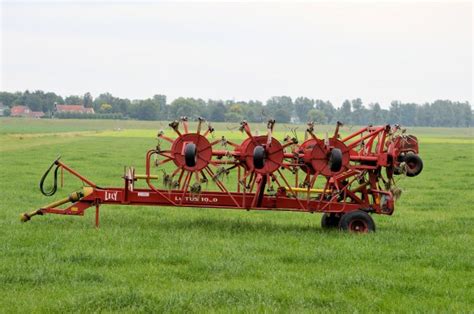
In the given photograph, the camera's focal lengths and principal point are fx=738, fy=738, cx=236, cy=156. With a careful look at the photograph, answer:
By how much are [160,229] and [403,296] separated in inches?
241

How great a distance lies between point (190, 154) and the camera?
44.3 feet

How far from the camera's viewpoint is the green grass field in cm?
905

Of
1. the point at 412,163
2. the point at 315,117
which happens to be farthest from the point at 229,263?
the point at 315,117

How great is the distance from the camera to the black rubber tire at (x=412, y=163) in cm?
1481

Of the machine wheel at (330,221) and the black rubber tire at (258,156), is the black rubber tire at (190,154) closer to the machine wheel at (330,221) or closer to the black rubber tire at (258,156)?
the black rubber tire at (258,156)

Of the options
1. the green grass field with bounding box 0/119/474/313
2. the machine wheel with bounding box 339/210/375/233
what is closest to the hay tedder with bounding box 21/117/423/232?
the machine wheel with bounding box 339/210/375/233

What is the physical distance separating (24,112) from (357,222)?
164m

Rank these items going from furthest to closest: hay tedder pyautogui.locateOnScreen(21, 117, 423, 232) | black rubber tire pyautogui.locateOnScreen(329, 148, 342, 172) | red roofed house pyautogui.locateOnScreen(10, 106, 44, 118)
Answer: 1. red roofed house pyautogui.locateOnScreen(10, 106, 44, 118)
2. hay tedder pyautogui.locateOnScreen(21, 117, 423, 232)
3. black rubber tire pyautogui.locateOnScreen(329, 148, 342, 172)

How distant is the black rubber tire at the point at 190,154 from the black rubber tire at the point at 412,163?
4353mm

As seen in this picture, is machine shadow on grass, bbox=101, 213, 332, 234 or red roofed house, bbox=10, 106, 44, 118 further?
red roofed house, bbox=10, 106, 44, 118

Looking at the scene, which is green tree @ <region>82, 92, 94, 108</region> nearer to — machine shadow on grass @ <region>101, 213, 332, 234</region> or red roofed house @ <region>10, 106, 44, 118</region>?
red roofed house @ <region>10, 106, 44, 118</region>

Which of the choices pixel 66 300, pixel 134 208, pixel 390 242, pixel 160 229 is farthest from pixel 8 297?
pixel 134 208

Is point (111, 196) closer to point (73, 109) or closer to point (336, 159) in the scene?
point (336, 159)

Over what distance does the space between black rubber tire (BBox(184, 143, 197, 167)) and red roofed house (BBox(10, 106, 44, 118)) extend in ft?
513
